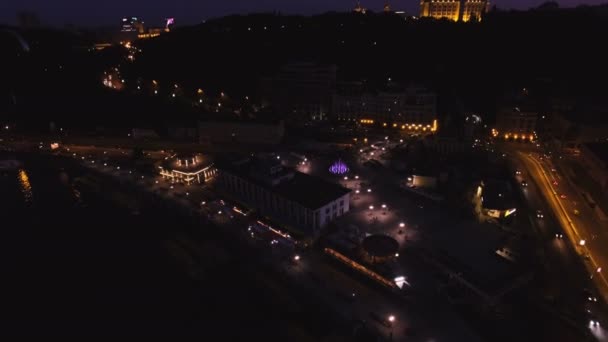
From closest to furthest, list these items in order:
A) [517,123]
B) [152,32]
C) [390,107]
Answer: [517,123] < [390,107] < [152,32]

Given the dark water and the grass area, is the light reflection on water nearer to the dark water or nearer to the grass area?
the dark water

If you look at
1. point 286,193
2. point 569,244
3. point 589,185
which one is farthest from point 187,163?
point 589,185

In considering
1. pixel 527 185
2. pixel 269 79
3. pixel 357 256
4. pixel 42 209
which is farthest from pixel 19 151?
pixel 527 185

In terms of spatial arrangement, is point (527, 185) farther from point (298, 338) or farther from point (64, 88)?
point (64, 88)

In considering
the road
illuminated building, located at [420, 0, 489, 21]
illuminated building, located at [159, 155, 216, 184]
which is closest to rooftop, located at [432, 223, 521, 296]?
the road

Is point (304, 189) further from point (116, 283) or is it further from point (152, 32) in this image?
point (152, 32)

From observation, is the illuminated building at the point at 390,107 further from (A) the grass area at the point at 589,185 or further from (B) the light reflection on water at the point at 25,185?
(B) the light reflection on water at the point at 25,185
